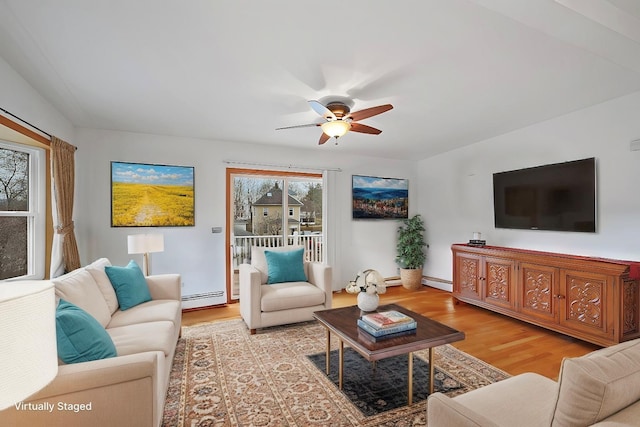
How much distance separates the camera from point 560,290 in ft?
10.4

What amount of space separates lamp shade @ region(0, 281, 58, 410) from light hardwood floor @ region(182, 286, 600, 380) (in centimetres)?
294

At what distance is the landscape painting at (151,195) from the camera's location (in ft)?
12.8

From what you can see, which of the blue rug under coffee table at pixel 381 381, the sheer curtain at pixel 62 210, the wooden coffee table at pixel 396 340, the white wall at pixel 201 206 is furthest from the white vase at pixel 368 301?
the sheer curtain at pixel 62 210

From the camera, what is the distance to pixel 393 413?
1958 millimetres

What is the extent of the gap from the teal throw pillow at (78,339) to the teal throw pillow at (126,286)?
43.7 inches

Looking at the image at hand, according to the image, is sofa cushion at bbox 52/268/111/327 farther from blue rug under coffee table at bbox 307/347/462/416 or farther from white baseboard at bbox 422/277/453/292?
white baseboard at bbox 422/277/453/292

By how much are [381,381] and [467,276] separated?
252cm

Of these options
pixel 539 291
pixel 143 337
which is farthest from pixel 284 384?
pixel 539 291

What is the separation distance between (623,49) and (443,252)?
3.78m

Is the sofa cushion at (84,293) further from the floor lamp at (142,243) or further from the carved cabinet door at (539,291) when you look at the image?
the carved cabinet door at (539,291)

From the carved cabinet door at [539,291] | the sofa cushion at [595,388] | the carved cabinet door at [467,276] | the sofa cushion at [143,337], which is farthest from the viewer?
the carved cabinet door at [467,276]

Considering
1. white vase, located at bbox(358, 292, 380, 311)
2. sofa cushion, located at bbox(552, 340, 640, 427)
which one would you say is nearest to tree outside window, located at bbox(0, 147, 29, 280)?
white vase, located at bbox(358, 292, 380, 311)

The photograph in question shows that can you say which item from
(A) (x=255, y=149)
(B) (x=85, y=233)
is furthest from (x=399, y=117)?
(B) (x=85, y=233)

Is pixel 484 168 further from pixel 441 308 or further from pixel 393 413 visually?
pixel 393 413
